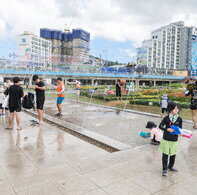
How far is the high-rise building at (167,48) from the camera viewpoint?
12350 centimetres

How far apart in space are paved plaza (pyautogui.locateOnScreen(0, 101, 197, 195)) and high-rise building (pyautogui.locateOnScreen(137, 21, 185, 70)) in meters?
123

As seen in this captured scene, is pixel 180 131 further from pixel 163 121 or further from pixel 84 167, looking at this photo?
pixel 84 167

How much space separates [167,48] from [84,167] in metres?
133

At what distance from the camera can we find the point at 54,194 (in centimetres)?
287

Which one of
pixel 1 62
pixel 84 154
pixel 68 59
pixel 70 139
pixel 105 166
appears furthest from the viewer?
pixel 68 59

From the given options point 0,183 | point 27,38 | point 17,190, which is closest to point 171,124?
point 17,190

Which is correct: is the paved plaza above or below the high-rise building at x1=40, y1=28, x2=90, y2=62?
below

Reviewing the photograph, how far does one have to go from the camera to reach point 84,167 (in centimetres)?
376

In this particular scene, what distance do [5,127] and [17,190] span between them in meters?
4.26

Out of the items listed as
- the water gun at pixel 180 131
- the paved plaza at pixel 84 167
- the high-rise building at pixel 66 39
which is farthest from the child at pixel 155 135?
the high-rise building at pixel 66 39

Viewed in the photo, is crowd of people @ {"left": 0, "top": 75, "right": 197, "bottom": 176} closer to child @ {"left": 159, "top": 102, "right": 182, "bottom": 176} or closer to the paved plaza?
child @ {"left": 159, "top": 102, "right": 182, "bottom": 176}

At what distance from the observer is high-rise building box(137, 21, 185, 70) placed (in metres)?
124

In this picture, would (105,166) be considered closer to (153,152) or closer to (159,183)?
(159,183)

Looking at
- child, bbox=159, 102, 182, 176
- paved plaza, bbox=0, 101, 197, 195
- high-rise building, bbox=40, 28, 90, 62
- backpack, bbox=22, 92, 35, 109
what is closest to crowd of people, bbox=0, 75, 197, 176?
child, bbox=159, 102, 182, 176
